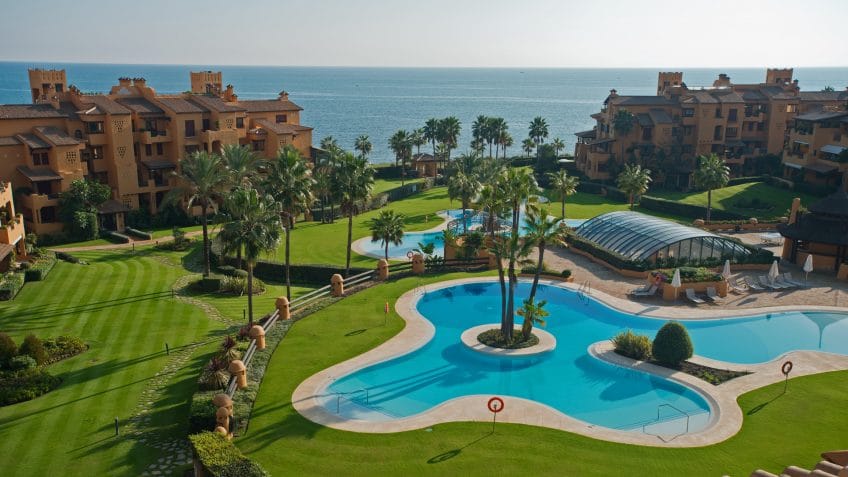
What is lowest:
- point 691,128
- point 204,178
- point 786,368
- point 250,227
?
point 786,368

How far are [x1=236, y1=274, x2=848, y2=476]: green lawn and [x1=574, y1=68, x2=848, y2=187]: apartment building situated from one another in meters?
63.2

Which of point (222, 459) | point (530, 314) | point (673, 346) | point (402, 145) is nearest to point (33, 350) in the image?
point (222, 459)

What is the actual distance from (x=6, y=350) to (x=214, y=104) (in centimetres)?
4509

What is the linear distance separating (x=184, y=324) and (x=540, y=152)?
234 ft

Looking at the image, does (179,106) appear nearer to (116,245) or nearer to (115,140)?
(115,140)

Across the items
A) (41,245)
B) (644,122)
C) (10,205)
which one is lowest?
(41,245)

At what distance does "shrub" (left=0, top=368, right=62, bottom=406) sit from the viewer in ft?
87.7

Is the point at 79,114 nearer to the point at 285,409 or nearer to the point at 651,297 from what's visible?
the point at 285,409

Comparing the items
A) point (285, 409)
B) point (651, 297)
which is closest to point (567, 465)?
point (285, 409)

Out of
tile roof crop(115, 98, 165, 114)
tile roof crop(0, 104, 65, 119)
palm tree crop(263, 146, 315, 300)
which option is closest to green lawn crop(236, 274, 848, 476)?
palm tree crop(263, 146, 315, 300)

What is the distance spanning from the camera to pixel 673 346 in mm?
29531

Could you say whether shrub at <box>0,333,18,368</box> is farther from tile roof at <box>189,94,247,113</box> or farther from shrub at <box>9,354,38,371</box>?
tile roof at <box>189,94,247,113</box>

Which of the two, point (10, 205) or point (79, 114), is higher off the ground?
point (79, 114)

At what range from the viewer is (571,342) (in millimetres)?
33344
